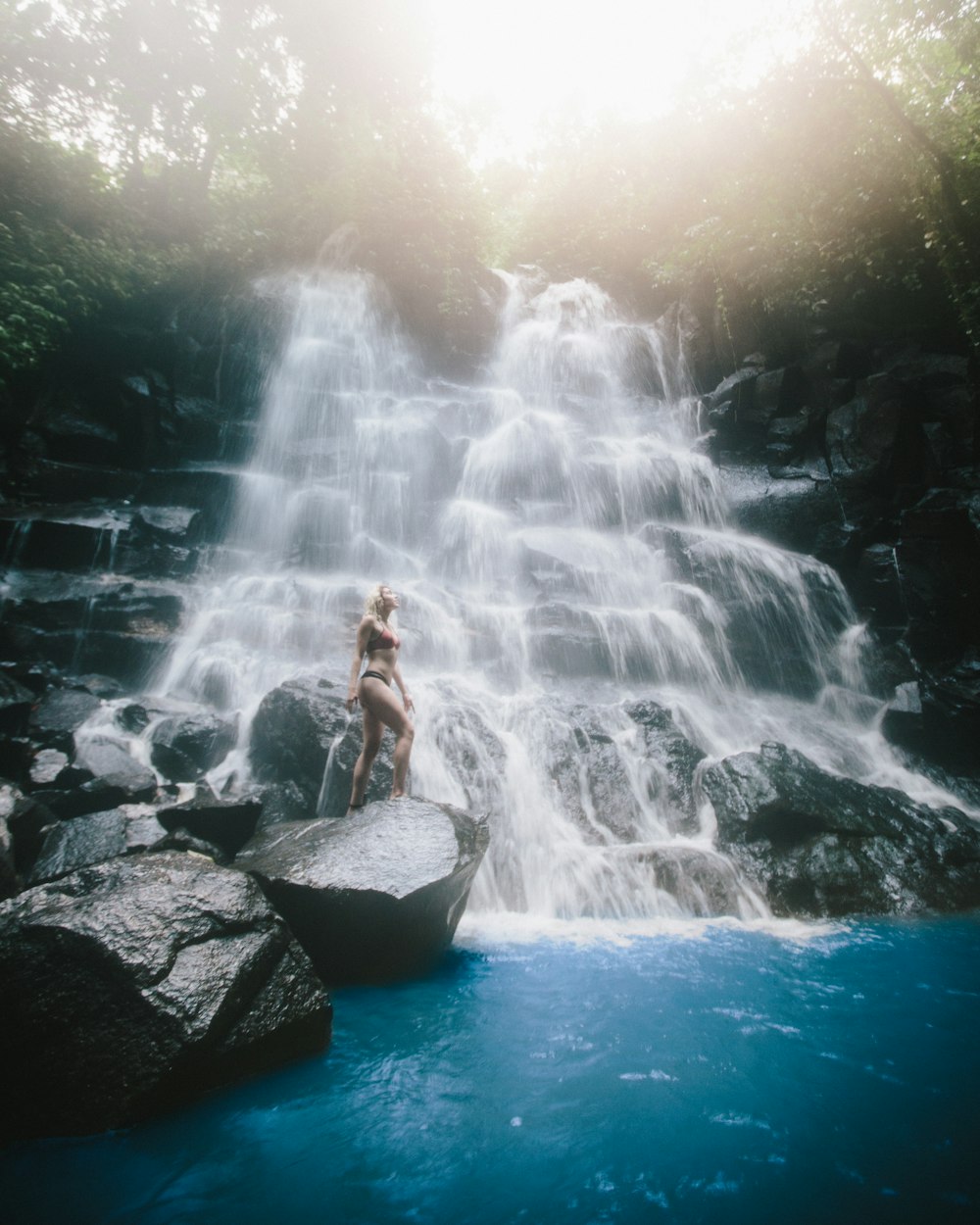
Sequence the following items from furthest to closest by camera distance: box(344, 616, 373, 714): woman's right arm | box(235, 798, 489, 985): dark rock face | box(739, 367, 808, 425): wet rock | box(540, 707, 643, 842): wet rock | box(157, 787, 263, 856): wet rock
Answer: box(739, 367, 808, 425): wet rock < box(540, 707, 643, 842): wet rock < box(344, 616, 373, 714): woman's right arm < box(157, 787, 263, 856): wet rock < box(235, 798, 489, 985): dark rock face

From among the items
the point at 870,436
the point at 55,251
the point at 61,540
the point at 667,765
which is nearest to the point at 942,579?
the point at 870,436

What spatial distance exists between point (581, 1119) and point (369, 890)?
5.97 ft

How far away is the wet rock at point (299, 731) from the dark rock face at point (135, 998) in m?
3.13

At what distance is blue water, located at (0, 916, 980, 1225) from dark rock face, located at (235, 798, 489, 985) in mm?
261

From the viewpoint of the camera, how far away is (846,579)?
11.1m

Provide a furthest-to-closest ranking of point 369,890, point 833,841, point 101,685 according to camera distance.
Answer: point 101,685
point 833,841
point 369,890

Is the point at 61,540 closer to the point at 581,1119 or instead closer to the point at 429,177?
the point at 581,1119

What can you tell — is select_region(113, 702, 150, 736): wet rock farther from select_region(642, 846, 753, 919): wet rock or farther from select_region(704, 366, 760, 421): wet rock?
select_region(704, 366, 760, 421): wet rock

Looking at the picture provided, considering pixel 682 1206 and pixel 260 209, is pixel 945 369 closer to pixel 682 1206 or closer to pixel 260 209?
pixel 682 1206

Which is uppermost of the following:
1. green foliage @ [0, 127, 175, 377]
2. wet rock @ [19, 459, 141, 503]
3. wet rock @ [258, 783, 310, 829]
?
green foliage @ [0, 127, 175, 377]

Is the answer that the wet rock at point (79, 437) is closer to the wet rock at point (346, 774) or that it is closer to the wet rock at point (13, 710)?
the wet rock at point (13, 710)

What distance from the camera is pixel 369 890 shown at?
3.79m

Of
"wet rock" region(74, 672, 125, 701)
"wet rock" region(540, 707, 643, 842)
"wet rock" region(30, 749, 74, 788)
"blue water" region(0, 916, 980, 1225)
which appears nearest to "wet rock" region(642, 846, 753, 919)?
"wet rock" region(540, 707, 643, 842)

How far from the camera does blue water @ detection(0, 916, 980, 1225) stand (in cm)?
214
